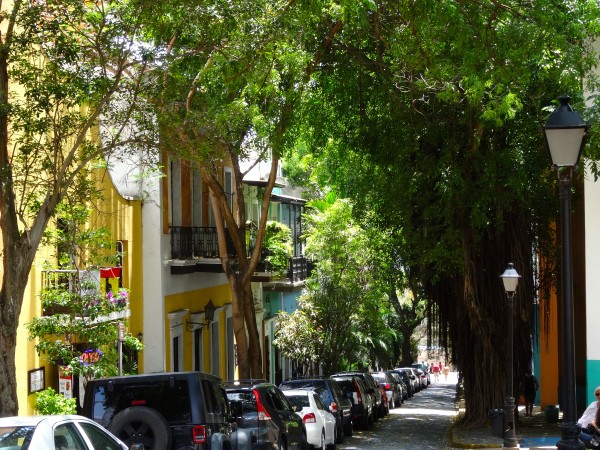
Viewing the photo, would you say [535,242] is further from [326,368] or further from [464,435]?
[326,368]

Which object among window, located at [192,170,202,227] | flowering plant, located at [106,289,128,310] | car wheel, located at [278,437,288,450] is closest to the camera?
car wheel, located at [278,437,288,450]

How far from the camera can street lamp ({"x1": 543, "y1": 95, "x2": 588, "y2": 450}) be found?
9523 millimetres

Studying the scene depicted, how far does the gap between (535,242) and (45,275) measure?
41.3 ft

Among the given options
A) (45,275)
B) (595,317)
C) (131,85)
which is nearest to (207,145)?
(131,85)

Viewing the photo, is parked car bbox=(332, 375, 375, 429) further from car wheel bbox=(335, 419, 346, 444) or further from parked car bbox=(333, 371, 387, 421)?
car wheel bbox=(335, 419, 346, 444)

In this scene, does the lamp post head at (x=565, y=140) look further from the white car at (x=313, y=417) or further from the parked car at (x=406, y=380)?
the parked car at (x=406, y=380)

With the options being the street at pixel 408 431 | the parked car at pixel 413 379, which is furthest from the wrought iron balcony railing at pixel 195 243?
the parked car at pixel 413 379

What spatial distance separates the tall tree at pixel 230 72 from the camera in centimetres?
1477

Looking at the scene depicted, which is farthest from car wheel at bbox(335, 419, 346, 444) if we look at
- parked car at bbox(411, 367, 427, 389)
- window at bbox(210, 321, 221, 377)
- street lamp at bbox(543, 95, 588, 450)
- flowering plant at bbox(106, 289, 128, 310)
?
parked car at bbox(411, 367, 427, 389)

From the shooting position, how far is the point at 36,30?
13125 millimetres

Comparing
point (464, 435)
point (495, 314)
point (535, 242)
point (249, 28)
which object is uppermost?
point (249, 28)

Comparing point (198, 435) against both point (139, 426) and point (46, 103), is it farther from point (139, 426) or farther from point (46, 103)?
point (46, 103)

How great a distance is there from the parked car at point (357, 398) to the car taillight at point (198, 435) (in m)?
16.1

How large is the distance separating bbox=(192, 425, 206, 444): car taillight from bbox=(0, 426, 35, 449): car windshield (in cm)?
428
